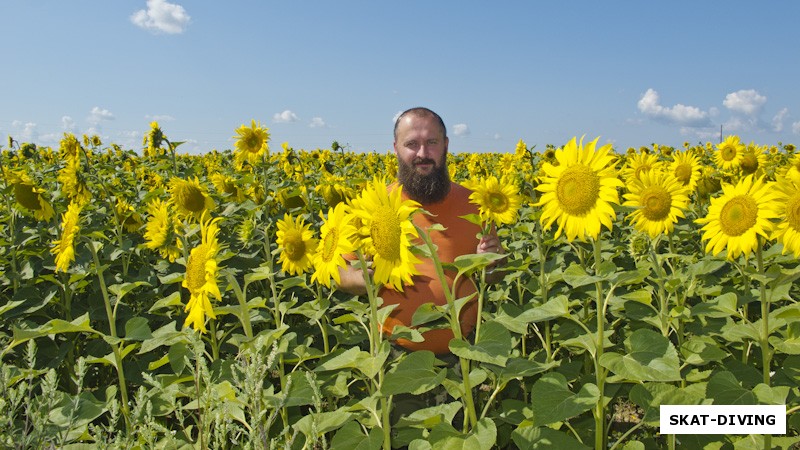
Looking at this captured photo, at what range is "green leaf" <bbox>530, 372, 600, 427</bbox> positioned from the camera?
1.94 metres

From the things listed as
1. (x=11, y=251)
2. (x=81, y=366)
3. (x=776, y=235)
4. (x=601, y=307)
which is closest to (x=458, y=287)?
(x=601, y=307)

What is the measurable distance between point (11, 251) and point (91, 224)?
979 mm

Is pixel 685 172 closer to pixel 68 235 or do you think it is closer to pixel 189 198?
pixel 189 198

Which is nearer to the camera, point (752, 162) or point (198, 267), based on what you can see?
point (198, 267)

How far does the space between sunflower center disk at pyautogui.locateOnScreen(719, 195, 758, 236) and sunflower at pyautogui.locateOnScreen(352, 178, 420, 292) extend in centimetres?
195

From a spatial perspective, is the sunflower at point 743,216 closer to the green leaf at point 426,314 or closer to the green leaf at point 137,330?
the green leaf at point 426,314

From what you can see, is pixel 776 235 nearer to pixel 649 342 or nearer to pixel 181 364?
pixel 649 342

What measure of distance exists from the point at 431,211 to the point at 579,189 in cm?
178

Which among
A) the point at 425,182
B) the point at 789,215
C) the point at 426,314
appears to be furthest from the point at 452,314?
the point at 425,182

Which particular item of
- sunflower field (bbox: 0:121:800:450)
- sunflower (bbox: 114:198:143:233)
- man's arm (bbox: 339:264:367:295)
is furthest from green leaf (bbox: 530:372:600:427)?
sunflower (bbox: 114:198:143:233)

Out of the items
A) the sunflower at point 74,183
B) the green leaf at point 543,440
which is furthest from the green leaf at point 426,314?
the sunflower at point 74,183

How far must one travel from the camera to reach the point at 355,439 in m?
2.14

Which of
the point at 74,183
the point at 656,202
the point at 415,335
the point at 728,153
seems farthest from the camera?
the point at 728,153

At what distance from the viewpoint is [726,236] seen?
3.01 metres
